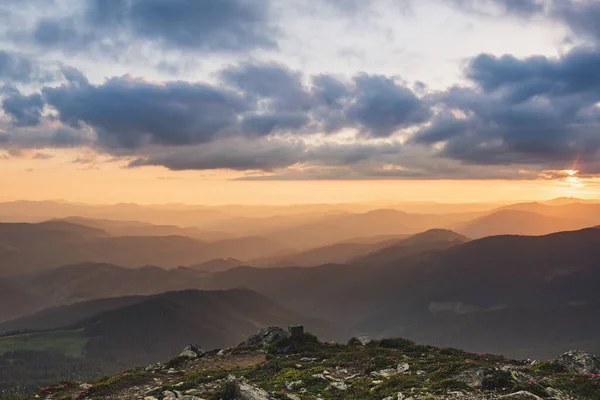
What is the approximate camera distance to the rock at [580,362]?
33750 mm

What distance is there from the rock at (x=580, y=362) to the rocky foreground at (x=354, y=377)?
0.07m

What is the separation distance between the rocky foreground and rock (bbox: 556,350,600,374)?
0.07 metres

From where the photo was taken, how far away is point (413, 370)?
3606cm

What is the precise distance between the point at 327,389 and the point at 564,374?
17247 millimetres

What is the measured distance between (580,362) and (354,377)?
1800 cm

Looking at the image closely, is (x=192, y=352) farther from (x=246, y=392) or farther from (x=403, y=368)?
(x=246, y=392)

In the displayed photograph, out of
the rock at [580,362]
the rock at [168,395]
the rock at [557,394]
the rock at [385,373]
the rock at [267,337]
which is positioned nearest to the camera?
the rock at [557,394]

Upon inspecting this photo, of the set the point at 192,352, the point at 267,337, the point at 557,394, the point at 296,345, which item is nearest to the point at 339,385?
the point at 557,394

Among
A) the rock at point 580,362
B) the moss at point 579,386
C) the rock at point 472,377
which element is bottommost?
the rock at point 580,362

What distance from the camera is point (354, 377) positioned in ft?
120

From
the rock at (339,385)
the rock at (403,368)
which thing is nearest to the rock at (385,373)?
the rock at (403,368)

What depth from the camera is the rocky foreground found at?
27.3 metres

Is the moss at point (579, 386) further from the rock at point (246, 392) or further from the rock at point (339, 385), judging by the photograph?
the rock at point (246, 392)

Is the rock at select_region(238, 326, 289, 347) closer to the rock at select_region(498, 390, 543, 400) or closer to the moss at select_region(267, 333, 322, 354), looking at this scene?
the moss at select_region(267, 333, 322, 354)
